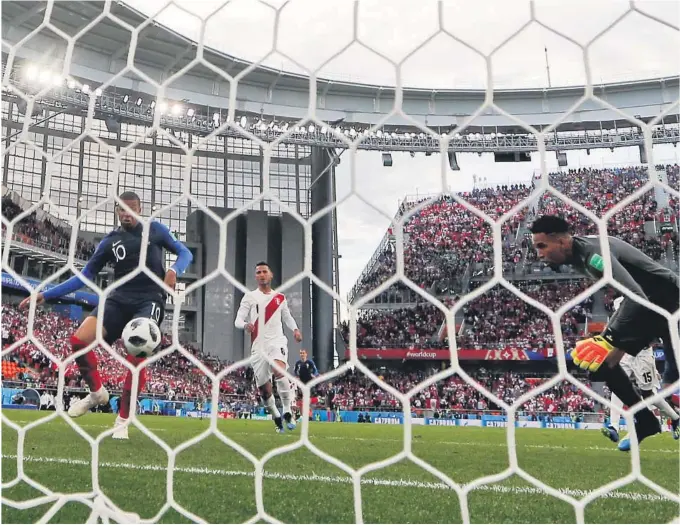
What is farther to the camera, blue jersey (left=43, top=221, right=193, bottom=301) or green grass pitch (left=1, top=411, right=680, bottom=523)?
blue jersey (left=43, top=221, right=193, bottom=301)

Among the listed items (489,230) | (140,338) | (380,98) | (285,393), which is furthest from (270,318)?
(380,98)

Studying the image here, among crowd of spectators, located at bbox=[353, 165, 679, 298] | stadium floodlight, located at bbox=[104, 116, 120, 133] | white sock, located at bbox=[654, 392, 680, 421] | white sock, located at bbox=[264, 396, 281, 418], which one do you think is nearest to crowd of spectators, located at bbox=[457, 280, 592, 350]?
crowd of spectators, located at bbox=[353, 165, 679, 298]

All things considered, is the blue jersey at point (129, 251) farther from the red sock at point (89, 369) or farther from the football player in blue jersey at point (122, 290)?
the red sock at point (89, 369)

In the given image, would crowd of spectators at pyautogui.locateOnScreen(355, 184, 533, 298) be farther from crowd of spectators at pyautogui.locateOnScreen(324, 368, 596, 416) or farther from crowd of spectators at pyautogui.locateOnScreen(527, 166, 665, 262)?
crowd of spectators at pyautogui.locateOnScreen(324, 368, 596, 416)

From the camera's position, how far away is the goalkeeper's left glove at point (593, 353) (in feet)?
8.92

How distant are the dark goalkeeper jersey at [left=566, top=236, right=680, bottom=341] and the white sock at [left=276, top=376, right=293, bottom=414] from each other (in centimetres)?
329

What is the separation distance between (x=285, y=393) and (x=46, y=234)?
2029cm

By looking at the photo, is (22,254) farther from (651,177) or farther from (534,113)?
(651,177)

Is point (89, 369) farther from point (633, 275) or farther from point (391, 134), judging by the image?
point (391, 134)

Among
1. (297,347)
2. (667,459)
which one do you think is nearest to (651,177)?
(667,459)

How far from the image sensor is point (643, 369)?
14.8ft

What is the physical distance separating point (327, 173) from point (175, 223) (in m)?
8.64

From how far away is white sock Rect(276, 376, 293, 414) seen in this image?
5.40m

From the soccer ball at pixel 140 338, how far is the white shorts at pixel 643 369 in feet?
11.3
